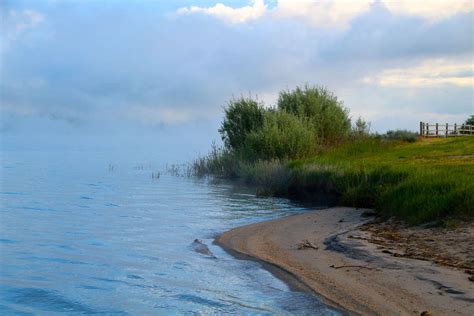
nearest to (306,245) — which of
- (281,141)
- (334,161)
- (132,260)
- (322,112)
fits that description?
(132,260)

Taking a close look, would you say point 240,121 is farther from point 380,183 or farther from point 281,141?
point 380,183

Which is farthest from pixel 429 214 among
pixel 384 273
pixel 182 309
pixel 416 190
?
pixel 182 309

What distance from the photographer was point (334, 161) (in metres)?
24.5

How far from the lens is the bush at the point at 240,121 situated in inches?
1425

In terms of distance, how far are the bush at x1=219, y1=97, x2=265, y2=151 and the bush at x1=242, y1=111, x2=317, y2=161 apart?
127 inches

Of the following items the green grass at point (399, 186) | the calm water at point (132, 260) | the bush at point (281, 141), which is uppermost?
the bush at point (281, 141)

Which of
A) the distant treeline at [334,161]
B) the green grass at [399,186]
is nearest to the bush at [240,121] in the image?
the distant treeline at [334,161]

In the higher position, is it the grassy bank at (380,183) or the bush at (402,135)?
the bush at (402,135)

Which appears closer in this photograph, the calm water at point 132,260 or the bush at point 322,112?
the calm water at point 132,260

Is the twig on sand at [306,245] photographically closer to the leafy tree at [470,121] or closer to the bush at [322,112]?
the bush at [322,112]

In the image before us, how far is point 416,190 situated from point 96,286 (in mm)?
8291

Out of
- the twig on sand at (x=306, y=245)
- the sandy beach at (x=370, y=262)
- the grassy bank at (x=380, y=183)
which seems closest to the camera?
the sandy beach at (x=370, y=262)

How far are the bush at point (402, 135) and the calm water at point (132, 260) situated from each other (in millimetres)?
20179

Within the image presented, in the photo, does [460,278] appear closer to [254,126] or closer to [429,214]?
[429,214]
